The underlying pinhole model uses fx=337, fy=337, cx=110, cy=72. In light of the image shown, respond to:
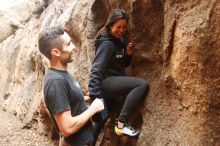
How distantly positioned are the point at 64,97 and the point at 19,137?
12.5ft

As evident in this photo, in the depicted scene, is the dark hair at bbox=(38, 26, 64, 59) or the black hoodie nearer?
the dark hair at bbox=(38, 26, 64, 59)

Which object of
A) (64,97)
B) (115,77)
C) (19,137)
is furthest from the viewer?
(19,137)

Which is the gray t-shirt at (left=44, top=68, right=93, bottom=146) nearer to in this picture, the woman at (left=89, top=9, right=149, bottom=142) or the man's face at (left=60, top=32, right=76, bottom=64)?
the man's face at (left=60, top=32, right=76, bottom=64)

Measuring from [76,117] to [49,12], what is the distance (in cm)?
501

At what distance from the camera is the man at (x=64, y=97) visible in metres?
2.91

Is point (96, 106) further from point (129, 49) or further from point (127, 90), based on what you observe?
point (129, 49)

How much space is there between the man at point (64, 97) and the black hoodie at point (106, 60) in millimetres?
817

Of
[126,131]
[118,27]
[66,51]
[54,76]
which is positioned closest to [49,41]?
[66,51]

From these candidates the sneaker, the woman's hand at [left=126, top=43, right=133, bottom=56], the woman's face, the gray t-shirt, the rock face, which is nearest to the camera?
the gray t-shirt

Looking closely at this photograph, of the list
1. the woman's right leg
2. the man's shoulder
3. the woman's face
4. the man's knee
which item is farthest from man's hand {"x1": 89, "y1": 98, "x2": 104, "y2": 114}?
the woman's face

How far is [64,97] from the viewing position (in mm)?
2908

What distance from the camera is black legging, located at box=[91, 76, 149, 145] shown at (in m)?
3.90

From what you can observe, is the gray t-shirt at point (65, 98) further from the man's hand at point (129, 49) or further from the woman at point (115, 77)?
the man's hand at point (129, 49)

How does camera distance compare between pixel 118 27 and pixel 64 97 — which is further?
pixel 118 27
